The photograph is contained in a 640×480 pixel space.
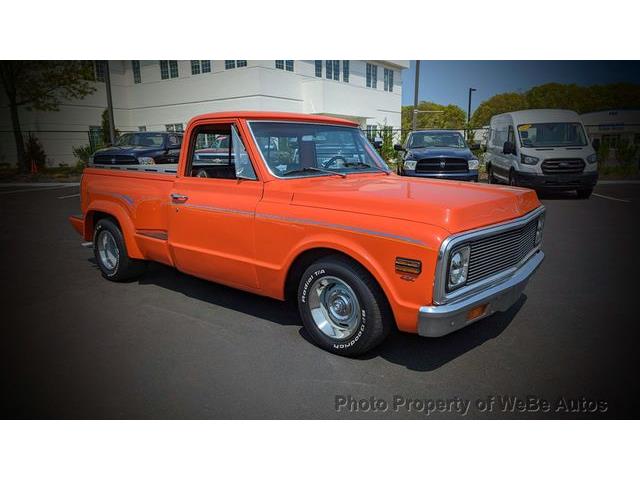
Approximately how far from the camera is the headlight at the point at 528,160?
1174 centimetres

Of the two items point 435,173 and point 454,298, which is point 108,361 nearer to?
point 454,298

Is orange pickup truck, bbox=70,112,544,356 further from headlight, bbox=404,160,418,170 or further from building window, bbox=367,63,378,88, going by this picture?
building window, bbox=367,63,378,88

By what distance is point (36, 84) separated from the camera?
66.1 ft

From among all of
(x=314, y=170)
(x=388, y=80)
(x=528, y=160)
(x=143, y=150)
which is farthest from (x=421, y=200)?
(x=388, y=80)

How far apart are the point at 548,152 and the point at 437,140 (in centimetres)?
280

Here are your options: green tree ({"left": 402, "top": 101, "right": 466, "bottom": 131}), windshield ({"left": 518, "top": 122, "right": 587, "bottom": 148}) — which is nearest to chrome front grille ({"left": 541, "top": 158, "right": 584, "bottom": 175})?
windshield ({"left": 518, "top": 122, "right": 587, "bottom": 148})

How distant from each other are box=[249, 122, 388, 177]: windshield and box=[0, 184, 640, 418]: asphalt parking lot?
1.45 m

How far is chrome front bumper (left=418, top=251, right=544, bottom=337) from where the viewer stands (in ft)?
9.66

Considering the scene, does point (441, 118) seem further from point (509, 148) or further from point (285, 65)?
point (509, 148)

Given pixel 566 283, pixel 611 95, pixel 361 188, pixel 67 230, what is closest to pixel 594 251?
pixel 566 283

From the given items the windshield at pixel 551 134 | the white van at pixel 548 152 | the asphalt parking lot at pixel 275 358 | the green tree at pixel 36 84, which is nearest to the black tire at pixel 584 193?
the white van at pixel 548 152

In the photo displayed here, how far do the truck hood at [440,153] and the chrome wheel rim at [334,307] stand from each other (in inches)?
321

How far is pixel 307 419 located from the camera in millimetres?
2869

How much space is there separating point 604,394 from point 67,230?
897cm
